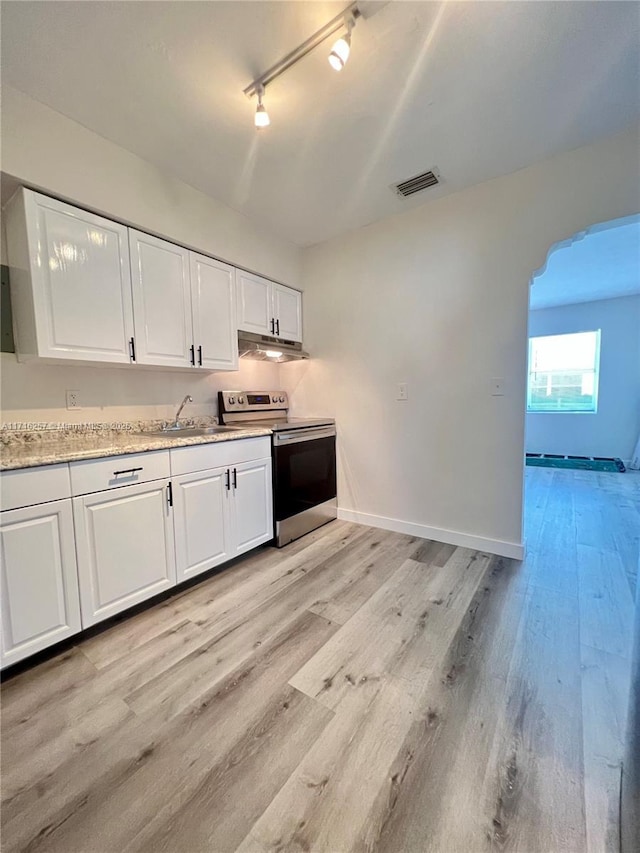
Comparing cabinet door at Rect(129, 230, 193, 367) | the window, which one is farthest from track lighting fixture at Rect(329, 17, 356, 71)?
the window

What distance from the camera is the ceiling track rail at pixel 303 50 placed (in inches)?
50.0

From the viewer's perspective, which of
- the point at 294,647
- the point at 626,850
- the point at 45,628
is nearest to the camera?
the point at 626,850

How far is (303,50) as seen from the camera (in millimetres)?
1409

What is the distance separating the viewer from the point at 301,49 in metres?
1.41

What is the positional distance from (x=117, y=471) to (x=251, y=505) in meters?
0.96

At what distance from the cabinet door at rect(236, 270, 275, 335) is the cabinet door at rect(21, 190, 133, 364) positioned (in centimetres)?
87

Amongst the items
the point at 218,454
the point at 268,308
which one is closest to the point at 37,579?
the point at 218,454

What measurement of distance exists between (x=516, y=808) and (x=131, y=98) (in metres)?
3.08

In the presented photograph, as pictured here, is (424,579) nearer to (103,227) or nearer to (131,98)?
(103,227)

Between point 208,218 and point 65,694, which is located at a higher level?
point 208,218

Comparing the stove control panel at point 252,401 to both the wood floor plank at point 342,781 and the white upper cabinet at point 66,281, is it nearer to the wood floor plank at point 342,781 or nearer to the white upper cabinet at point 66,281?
the white upper cabinet at point 66,281

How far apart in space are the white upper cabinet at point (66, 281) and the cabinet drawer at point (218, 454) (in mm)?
683

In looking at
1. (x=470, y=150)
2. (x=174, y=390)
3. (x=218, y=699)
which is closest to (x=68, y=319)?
(x=174, y=390)

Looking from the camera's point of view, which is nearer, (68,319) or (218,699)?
(218,699)
